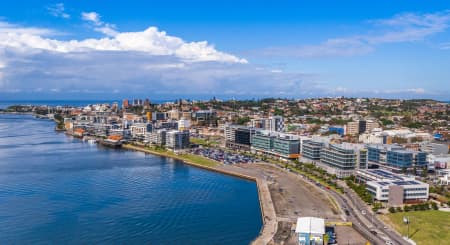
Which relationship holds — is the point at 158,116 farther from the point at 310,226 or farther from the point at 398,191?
the point at 310,226

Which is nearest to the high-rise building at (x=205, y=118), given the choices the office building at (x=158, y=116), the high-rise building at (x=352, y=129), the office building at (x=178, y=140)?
the office building at (x=158, y=116)

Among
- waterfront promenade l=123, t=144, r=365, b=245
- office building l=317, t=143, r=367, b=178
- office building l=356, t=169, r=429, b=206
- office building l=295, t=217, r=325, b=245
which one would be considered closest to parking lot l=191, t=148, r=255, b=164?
waterfront promenade l=123, t=144, r=365, b=245

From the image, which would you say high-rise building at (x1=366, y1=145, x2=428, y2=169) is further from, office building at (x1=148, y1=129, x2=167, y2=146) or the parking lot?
office building at (x1=148, y1=129, x2=167, y2=146)

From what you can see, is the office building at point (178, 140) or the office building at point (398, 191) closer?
the office building at point (398, 191)

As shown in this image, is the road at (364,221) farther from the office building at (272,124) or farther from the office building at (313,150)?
the office building at (272,124)

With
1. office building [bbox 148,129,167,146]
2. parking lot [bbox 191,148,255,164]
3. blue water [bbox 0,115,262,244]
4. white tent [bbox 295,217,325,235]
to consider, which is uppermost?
office building [bbox 148,129,167,146]

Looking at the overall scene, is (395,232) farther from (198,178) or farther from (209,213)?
(198,178)

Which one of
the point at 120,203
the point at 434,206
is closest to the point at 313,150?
the point at 434,206

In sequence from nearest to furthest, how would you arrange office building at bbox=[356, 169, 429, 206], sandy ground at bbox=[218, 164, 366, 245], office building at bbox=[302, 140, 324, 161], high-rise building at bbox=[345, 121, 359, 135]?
sandy ground at bbox=[218, 164, 366, 245] → office building at bbox=[356, 169, 429, 206] → office building at bbox=[302, 140, 324, 161] → high-rise building at bbox=[345, 121, 359, 135]

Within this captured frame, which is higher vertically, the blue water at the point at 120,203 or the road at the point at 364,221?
the road at the point at 364,221
